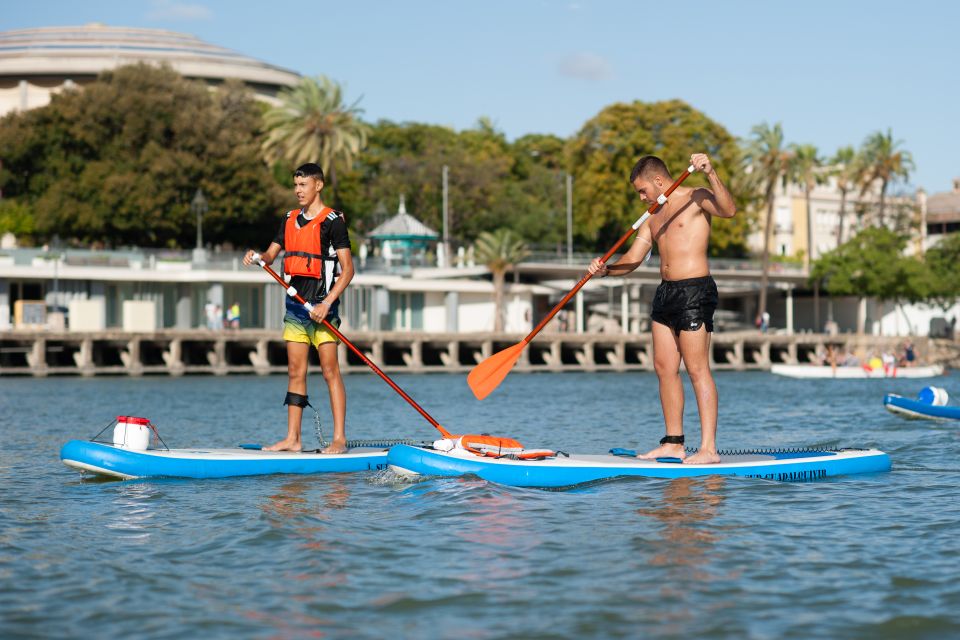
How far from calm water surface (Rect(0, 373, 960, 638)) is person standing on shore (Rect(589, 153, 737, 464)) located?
77 cm

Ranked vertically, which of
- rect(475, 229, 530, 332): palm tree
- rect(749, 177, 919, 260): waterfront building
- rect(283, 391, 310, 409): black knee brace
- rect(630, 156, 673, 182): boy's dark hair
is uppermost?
rect(749, 177, 919, 260): waterfront building

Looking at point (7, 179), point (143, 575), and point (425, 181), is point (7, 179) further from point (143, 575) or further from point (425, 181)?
point (143, 575)

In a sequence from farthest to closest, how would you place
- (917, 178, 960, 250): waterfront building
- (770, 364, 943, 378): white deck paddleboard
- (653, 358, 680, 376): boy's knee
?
(917, 178, 960, 250): waterfront building < (770, 364, 943, 378): white deck paddleboard < (653, 358, 680, 376): boy's knee

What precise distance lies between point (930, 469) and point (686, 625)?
7.17 meters

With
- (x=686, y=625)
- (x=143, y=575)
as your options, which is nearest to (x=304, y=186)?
(x=143, y=575)

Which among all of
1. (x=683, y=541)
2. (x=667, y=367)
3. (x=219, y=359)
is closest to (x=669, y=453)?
(x=667, y=367)

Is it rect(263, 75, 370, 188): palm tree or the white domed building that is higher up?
the white domed building

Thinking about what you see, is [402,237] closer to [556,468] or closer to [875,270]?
[875,270]

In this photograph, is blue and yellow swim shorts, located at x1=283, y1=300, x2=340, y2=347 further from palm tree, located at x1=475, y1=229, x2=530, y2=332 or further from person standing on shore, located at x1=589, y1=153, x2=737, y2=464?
palm tree, located at x1=475, y1=229, x2=530, y2=332

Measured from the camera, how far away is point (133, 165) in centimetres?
6116

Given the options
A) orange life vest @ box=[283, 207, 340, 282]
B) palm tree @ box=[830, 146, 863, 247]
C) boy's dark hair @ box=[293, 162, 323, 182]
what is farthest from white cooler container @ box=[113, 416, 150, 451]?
palm tree @ box=[830, 146, 863, 247]

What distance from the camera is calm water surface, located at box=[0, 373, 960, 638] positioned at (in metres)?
6.26

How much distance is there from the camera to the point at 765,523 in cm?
884

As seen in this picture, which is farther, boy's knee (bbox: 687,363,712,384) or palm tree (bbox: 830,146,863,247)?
palm tree (bbox: 830,146,863,247)
